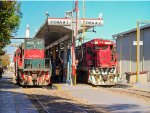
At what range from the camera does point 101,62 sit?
105 ft

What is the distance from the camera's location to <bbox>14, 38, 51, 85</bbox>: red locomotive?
31.2 metres

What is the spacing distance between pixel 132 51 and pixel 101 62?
11489 millimetres

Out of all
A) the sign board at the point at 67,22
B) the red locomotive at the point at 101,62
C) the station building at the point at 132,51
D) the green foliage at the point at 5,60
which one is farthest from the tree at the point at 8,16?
the green foliage at the point at 5,60

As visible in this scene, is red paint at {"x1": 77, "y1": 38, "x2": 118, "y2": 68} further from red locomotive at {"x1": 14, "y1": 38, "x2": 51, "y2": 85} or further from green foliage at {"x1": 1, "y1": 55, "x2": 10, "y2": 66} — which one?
green foliage at {"x1": 1, "y1": 55, "x2": 10, "y2": 66}

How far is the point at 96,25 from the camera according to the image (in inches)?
1218

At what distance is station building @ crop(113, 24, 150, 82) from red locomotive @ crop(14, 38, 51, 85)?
7.92 metres

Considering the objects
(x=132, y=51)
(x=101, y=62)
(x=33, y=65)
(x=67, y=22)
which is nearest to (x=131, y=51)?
(x=132, y=51)

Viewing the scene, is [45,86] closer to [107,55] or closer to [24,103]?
[107,55]

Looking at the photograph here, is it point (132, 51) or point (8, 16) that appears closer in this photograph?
point (8, 16)

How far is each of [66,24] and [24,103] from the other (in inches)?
496

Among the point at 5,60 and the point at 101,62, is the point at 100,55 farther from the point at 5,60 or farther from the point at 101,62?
the point at 5,60

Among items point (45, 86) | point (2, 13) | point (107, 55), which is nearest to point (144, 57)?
point (107, 55)

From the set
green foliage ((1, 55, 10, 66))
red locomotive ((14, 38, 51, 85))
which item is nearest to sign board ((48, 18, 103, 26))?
red locomotive ((14, 38, 51, 85))

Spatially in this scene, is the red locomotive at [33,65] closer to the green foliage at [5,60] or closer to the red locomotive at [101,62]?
the red locomotive at [101,62]
